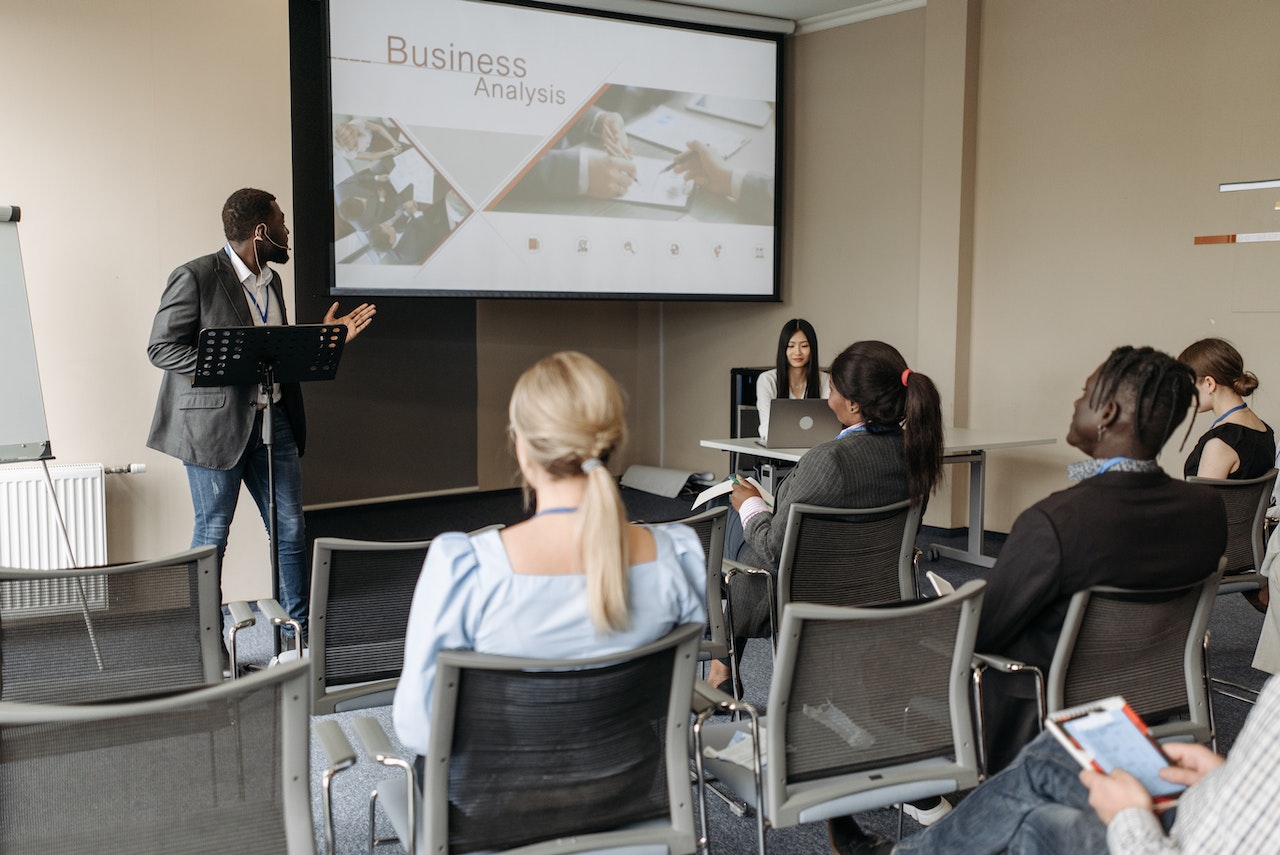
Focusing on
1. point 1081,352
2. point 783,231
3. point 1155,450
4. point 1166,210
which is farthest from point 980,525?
point 1155,450

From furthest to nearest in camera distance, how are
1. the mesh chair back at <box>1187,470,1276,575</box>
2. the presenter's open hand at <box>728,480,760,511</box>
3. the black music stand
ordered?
the black music stand < the mesh chair back at <box>1187,470,1276,575</box> < the presenter's open hand at <box>728,480,760,511</box>

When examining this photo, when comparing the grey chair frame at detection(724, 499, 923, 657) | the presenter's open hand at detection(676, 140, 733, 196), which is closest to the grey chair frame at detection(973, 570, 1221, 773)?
the grey chair frame at detection(724, 499, 923, 657)

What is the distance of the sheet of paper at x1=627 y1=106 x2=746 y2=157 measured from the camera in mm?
5906

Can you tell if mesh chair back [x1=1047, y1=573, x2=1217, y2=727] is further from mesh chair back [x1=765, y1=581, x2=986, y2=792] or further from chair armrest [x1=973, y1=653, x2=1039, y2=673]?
mesh chair back [x1=765, y1=581, x2=986, y2=792]

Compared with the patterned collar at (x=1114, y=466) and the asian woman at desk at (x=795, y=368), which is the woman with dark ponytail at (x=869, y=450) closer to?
the patterned collar at (x=1114, y=466)

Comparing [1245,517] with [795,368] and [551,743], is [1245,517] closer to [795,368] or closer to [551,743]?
[795,368]

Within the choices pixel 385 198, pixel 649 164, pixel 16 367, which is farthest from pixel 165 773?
pixel 649 164

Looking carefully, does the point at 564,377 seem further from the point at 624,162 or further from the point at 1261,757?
the point at 624,162

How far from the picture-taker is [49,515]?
12.8 feet

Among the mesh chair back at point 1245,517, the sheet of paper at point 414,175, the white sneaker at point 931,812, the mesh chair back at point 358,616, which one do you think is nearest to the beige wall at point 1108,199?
the mesh chair back at point 1245,517

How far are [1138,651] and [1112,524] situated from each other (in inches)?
11.6

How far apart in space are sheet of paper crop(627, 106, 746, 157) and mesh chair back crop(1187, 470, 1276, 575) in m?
3.59

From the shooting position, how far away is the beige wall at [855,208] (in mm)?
3959

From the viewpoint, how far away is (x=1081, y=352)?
17.9ft
